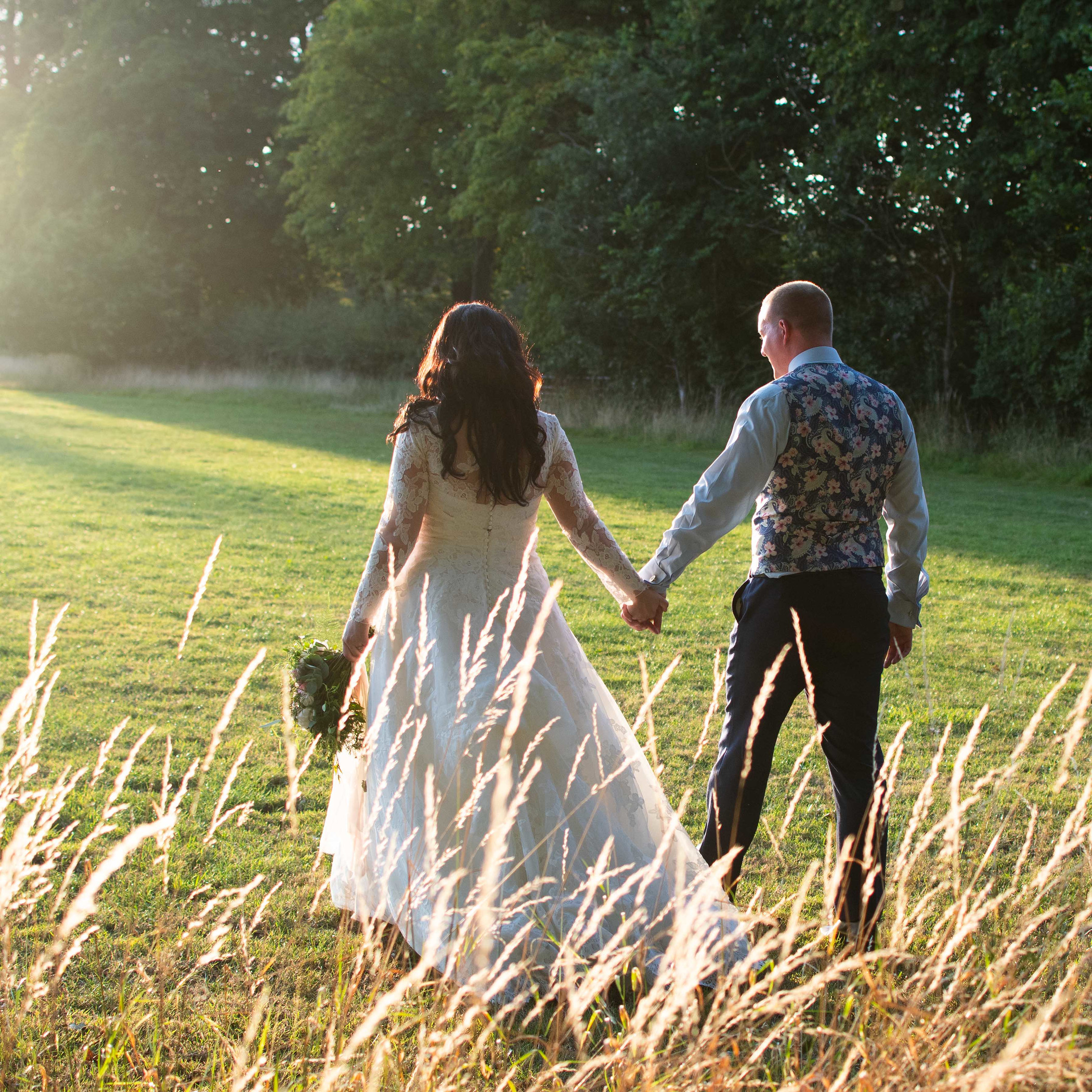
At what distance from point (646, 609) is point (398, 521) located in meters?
0.90

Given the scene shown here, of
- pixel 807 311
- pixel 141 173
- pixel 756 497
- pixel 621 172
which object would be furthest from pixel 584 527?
pixel 141 173

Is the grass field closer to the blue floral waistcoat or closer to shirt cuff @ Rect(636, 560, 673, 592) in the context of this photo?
the blue floral waistcoat

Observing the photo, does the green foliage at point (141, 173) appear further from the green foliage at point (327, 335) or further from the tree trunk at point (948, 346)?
the tree trunk at point (948, 346)

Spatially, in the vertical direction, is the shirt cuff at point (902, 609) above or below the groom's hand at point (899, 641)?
above

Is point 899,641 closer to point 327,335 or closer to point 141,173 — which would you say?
point 327,335

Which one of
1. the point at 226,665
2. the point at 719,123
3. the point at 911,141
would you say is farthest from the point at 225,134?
the point at 226,665

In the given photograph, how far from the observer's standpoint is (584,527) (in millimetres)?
3602

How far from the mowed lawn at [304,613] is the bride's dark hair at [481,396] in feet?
5.16

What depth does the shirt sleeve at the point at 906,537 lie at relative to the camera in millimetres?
3285

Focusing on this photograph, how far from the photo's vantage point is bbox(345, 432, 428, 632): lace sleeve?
327 cm

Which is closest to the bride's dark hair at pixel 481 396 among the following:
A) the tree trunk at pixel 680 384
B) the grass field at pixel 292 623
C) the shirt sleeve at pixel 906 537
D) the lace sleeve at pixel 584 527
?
the lace sleeve at pixel 584 527

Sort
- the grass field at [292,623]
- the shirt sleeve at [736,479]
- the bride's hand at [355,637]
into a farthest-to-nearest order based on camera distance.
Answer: the grass field at [292,623], the bride's hand at [355,637], the shirt sleeve at [736,479]

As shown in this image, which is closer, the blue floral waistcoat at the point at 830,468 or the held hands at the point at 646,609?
the blue floral waistcoat at the point at 830,468

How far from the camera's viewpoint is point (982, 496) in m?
15.0
